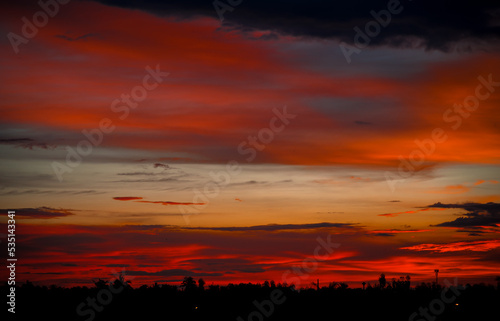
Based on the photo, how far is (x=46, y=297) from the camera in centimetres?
14988

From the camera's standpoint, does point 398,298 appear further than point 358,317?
Yes

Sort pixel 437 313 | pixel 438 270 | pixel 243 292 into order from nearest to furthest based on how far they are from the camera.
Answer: pixel 437 313 → pixel 438 270 → pixel 243 292

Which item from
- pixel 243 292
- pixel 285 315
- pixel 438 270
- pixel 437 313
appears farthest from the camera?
pixel 243 292

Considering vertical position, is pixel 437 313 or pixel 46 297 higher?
pixel 46 297

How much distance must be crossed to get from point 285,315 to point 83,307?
43.6 metres

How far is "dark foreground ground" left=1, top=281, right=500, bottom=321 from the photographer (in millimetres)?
130000

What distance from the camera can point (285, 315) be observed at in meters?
138

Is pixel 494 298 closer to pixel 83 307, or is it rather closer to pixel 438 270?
pixel 438 270

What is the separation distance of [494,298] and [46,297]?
99.8 m

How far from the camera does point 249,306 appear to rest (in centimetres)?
14712

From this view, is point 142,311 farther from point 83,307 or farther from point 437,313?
point 437,313

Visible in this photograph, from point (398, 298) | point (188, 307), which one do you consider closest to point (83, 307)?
point (188, 307)

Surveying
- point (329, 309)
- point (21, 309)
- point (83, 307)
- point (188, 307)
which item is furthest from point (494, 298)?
point (21, 309)

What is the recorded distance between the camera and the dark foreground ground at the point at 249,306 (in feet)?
427
